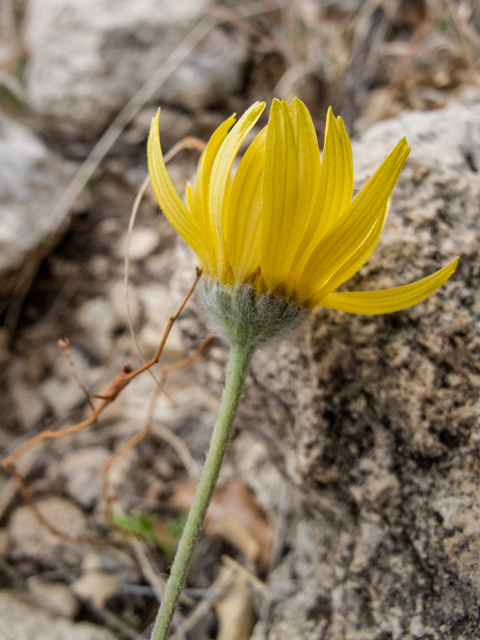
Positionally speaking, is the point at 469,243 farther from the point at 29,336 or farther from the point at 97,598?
the point at 29,336

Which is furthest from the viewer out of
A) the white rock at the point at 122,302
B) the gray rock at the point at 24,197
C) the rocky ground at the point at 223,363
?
the white rock at the point at 122,302

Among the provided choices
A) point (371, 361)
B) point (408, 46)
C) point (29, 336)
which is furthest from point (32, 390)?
point (408, 46)

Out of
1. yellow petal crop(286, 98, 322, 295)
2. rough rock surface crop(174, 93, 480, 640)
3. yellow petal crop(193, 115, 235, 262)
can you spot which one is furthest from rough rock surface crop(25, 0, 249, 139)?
yellow petal crop(286, 98, 322, 295)

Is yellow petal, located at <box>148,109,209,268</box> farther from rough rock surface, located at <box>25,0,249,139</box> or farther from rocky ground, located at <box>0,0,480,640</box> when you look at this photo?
rough rock surface, located at <box>25,0,249,139</box>

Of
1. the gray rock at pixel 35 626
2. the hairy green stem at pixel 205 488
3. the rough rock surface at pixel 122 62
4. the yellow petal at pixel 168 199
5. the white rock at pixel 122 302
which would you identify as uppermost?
the rough rock surface at pixel 122 62

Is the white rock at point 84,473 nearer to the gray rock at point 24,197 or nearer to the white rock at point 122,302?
the white rock at point 122,302

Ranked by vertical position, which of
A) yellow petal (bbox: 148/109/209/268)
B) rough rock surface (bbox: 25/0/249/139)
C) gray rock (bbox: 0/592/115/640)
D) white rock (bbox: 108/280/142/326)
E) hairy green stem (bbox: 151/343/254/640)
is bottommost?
gray rock (bbox: 0/592/115/640)

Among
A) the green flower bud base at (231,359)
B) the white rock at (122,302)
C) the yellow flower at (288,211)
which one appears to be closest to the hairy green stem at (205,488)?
the green flower bud base at (231,359)

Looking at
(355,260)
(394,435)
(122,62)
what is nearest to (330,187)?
(355,260)
